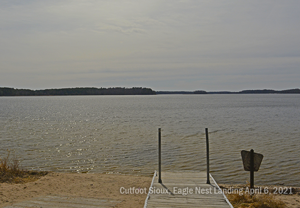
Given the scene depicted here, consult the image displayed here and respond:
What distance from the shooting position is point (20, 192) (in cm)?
897

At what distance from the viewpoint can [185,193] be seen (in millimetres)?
7223

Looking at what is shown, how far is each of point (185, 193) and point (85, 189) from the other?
4.29 metres

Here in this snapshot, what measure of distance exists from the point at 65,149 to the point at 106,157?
13.5ft

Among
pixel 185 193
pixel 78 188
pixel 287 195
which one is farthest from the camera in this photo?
pixel 78 188

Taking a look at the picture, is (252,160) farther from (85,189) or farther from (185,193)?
(85,189)

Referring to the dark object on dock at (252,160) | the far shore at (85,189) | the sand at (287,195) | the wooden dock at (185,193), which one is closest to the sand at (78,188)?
the far shore at (85,189)

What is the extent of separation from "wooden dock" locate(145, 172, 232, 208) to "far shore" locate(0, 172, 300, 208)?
3.69 ft

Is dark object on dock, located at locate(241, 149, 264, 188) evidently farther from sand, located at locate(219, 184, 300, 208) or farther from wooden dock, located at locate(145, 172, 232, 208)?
sand, located at locate(219, 184, 300, 208)

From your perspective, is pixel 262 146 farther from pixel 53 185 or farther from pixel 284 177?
pixel 53 185

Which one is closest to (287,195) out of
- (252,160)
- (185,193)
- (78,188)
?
(252,160)

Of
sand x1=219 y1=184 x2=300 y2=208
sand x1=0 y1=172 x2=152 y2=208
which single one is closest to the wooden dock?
sand x1=0 y1=172 x2=152 y2=208

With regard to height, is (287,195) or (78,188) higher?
(78,188)

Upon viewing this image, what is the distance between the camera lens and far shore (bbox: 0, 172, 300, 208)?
8.45 meters

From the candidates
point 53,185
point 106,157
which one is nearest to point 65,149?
point 106,157
